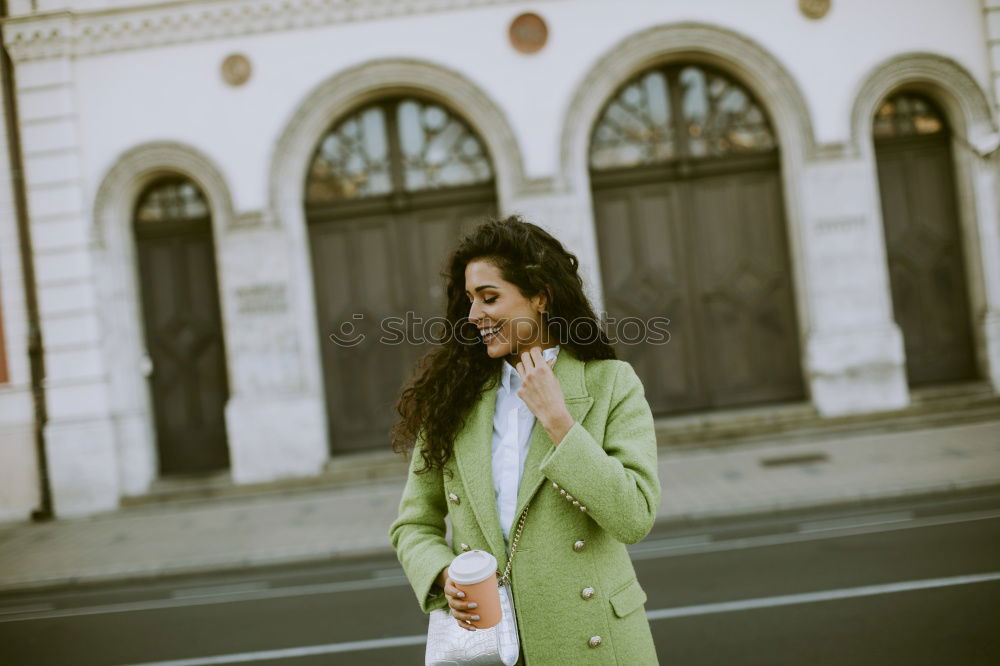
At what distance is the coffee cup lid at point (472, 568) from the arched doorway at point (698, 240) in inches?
384

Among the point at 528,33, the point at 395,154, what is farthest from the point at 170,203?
Answer: the point at 528,33

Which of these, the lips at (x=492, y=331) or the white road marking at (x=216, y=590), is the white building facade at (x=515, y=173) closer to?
the white road marking at (x=216, y=590)

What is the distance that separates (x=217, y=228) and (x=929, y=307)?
1040 cm

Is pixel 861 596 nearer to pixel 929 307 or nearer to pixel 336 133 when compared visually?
pixel 929 307

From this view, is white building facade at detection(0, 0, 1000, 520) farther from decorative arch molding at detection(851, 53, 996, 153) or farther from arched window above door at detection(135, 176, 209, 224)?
arched window above door at detection(135, 176, 209, 224)

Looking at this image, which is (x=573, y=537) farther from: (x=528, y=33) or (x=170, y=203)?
(x=170, y=203)

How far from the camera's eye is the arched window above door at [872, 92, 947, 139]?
37.8ft

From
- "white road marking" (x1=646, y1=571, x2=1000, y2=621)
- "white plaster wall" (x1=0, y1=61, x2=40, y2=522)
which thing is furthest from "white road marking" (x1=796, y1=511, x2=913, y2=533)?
"white plaster wall" (x1=0, y1=61, x2=40, y2=522)

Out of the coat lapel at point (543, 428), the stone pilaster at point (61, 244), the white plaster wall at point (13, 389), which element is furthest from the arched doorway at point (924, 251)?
the white plaster wall at point (13, 389)

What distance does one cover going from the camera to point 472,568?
6.30 feet

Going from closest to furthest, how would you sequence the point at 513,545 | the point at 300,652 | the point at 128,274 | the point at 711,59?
the point at 513,545, the point at 300,652, the point at 711,59, the point at 128,274

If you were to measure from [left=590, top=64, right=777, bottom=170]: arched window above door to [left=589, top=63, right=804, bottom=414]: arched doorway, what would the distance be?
15 millimetres

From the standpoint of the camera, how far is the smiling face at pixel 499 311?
7.21ft

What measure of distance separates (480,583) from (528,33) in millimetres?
10388
